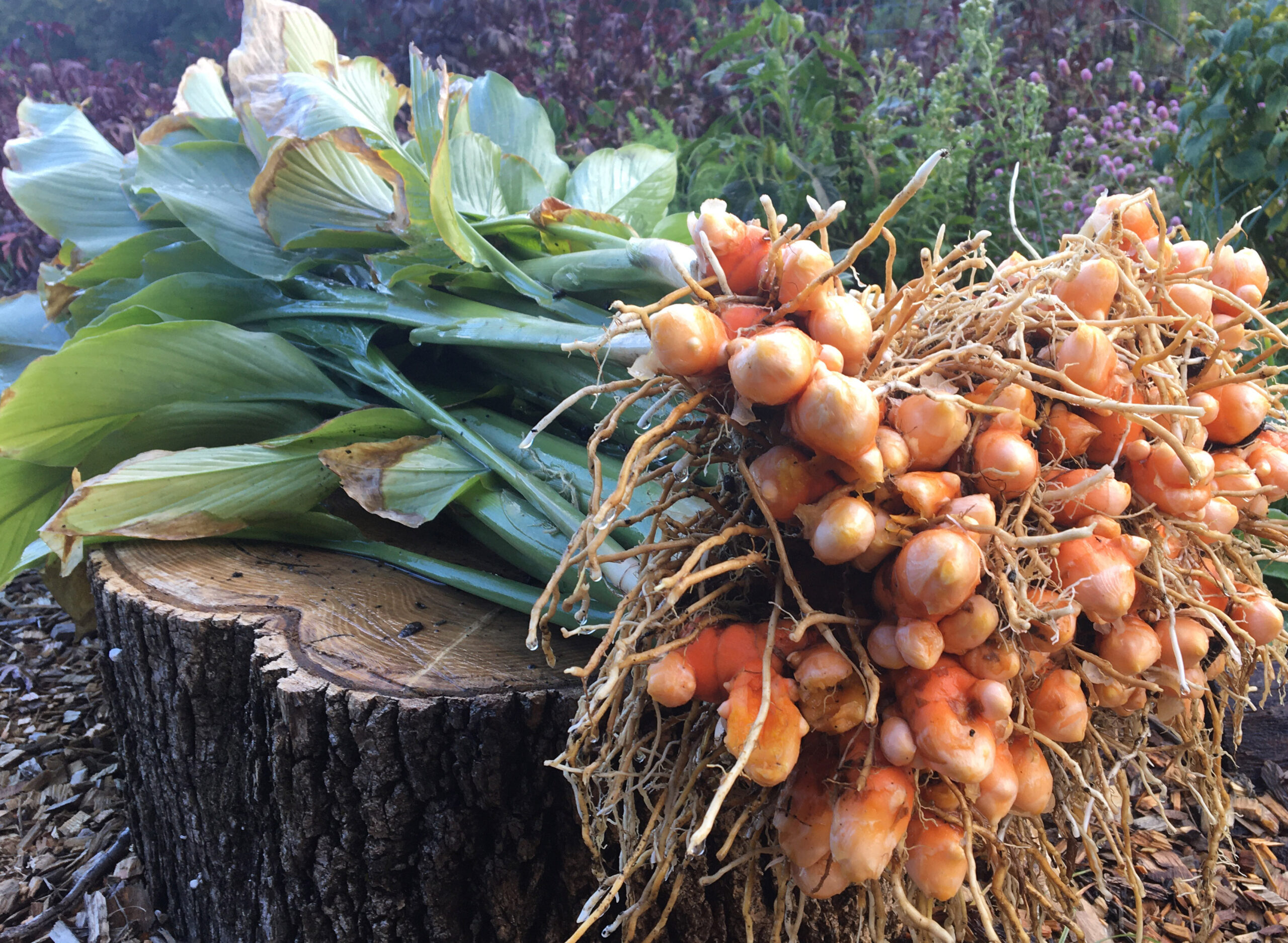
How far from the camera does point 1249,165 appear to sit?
2002 mm

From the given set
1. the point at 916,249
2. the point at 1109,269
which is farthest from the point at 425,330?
the point at 916,249

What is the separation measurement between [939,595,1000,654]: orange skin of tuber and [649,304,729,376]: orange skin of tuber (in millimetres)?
313

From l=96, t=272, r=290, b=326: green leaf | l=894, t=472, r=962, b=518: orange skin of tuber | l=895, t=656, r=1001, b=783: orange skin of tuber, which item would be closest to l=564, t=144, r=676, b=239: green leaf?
l=96, t=272, r=290, b=326: green leaf

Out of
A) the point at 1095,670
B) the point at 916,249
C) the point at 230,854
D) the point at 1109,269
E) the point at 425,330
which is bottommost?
the point at 230,854

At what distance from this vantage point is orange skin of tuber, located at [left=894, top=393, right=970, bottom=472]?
0.75m

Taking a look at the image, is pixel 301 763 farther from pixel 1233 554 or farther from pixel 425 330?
pixel 1233 554

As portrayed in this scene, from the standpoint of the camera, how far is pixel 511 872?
1.05 m

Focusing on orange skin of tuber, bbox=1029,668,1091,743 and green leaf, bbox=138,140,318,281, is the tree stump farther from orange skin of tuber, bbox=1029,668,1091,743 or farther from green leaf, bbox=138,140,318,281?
green leaf, bbox=138,140,318,281

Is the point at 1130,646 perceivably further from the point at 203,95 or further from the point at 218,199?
the point at 203,95

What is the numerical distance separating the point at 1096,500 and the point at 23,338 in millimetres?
2280

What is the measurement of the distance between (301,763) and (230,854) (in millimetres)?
333

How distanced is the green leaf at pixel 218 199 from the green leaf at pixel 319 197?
0.42ft

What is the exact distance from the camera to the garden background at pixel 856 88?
7.09ft

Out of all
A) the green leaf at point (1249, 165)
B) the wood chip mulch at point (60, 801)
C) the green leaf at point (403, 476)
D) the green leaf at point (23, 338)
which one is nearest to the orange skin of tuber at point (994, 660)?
the green leaf at point (403, 476)
